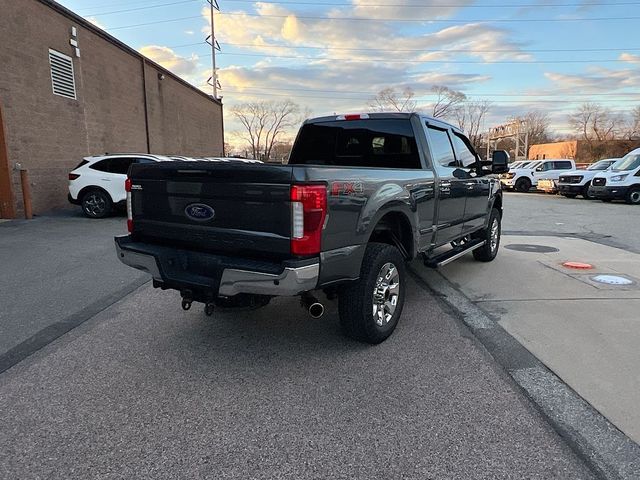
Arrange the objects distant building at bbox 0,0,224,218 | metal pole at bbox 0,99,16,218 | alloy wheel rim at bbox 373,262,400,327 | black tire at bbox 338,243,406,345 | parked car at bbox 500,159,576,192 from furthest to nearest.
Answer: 1. parked car at bbox 500,159,576,192
2. distant building at bbox 0,0,224,218
3. metal pole at bbox 0,99,16,218
4. alloy wheel rim at bbox 373,262,400,327
5. black tire at bbox 338,243,406,345

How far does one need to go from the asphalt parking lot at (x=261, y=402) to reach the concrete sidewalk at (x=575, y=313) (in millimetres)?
518

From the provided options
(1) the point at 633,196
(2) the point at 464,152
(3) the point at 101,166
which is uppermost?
(2) the point at 464,152

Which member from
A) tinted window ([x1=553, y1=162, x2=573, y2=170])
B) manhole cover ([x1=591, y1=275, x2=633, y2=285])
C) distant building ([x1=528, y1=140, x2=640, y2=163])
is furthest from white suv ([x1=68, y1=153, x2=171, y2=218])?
distant building ([x1=528, y1=140, x2=640, y2=163])

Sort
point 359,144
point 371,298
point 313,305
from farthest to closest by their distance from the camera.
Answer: point 359,144
point 371,298
point 313,305

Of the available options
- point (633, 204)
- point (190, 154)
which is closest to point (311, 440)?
point (633, 204)

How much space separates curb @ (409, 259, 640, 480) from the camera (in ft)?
8.05

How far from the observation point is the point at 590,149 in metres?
56.4

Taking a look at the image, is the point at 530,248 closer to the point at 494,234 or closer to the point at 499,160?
the point at 494,234

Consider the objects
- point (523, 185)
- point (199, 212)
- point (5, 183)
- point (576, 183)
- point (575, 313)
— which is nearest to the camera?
point (199, 212)

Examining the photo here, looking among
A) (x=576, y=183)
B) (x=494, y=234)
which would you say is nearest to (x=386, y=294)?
(x=494, y=234)

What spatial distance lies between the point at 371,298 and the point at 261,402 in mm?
1223

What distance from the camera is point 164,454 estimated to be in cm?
251

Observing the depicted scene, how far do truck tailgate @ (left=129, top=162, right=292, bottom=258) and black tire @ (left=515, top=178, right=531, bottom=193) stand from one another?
88.2 feet

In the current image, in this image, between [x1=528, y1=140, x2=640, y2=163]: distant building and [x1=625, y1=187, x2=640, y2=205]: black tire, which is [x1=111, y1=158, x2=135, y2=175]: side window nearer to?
[x1=625, y1=187, x2=640, y2=205]: black tire
